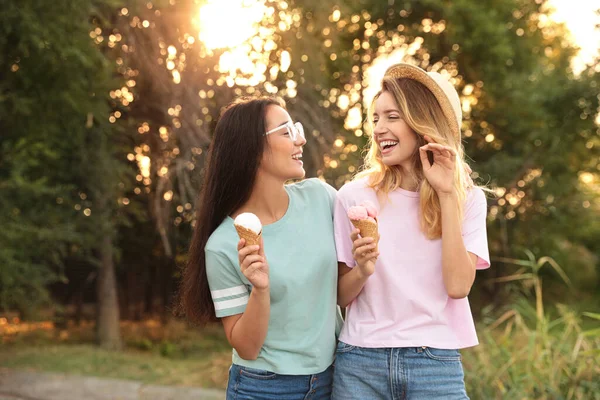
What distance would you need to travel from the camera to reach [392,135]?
2537mm

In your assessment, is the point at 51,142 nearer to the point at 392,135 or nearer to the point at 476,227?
the point at 392,135

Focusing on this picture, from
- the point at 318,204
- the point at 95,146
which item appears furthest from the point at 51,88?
the point at 318,204

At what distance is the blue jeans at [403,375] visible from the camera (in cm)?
236

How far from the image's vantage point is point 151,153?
982cm

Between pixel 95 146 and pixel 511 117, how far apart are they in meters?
7.29

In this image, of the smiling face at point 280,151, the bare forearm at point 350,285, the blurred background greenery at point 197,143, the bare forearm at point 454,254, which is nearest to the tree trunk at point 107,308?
the blurred background greenery at point 197,143

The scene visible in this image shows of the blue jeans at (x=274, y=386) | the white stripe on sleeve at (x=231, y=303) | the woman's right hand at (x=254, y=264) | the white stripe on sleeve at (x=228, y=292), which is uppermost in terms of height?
the woman's right hand at (x=254, y=264)

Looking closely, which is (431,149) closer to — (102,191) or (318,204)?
(318,204)

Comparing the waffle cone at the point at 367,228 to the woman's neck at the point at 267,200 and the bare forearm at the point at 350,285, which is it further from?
the woman's neck at the point at 267,200

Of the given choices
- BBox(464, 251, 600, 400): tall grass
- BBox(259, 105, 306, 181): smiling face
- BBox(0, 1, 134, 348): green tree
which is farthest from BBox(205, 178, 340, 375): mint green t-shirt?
BBox(0, 1, 134, 348): green tree

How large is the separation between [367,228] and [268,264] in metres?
0.39

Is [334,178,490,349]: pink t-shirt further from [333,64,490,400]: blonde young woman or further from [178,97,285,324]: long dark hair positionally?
[178,97,285,324]: long dark hair

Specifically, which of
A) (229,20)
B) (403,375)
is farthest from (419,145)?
(229,20)

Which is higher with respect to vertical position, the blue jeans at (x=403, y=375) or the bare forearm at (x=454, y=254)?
the bare forearm at (x=454, y=254)
